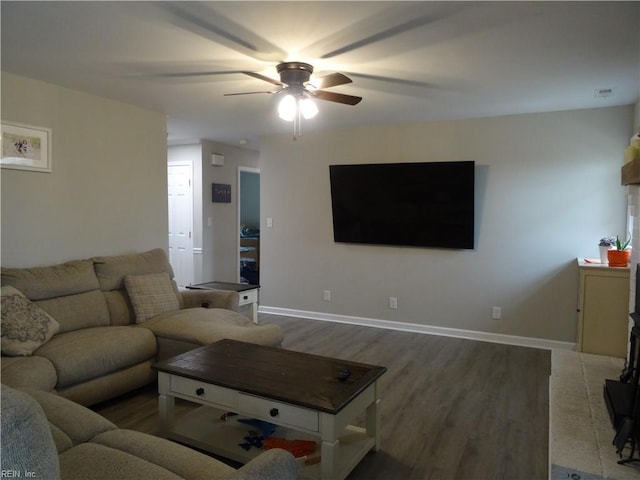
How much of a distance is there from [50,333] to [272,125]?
3.31 meters

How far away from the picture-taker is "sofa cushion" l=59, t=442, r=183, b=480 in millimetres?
1535

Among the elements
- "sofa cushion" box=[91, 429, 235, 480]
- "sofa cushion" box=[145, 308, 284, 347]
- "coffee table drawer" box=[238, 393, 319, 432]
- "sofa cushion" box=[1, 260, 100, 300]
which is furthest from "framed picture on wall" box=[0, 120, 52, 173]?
"coffee table drawer" box=[238, 393, 319, 432]

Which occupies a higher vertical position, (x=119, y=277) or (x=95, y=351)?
(x=119, y=277)

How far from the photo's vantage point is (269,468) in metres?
1.38

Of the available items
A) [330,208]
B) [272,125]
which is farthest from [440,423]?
A: [272,125]

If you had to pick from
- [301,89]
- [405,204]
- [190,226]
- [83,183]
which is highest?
[301,89]

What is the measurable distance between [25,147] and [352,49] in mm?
2674

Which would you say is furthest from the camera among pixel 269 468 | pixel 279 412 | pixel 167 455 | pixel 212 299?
pixel 212 299

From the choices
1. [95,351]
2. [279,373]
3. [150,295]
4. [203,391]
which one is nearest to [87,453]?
[203,391]

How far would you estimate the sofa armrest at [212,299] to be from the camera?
4168 mm

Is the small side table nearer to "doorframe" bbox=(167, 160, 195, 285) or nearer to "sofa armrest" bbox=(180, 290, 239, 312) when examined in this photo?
"sofa armrest" bbox=(180, 290, 239, 312)

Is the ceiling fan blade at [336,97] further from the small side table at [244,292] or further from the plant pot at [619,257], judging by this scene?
the plant pot at [619,257]

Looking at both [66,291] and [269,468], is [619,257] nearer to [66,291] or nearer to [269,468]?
[269,468]

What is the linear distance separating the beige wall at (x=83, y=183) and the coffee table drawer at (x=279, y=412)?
2409mm
